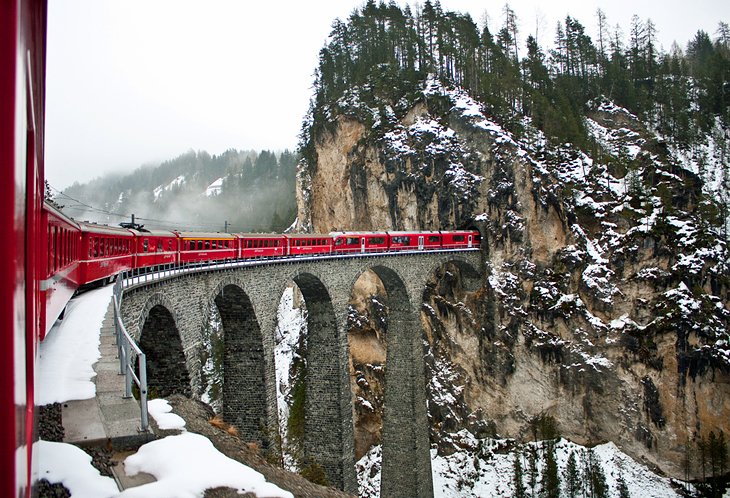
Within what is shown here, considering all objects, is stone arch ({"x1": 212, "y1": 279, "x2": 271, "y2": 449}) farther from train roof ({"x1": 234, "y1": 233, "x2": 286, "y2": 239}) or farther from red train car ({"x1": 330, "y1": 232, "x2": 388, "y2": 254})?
red train car ({"x1": 330, "y1": 232, "x2": 388, "y2": 254})

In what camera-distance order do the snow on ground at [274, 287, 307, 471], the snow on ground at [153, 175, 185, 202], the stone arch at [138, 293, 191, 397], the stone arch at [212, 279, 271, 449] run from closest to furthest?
the stone arch at [138, 293, 191, 397] < the stone arch at [212, 279, 271, 449] < the snow on ground at [274, 287, 307, 471] < the snow on ground at [153, 175, 185, 202]

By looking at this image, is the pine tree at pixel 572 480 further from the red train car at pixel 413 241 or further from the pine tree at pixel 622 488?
the red train car at pixel 413 241

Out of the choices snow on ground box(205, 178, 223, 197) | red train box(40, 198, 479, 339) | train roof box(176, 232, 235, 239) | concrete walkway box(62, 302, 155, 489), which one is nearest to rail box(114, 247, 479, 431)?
concrete walkway box(62, 302, 155, 489)

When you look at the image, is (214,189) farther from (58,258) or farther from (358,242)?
(58,258)

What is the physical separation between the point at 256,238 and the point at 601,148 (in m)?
29.9

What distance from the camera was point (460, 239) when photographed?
Result: 1259 inches

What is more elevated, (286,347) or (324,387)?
(324,387)

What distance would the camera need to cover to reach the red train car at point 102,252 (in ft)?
34.0

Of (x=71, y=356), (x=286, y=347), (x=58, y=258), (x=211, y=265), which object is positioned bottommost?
(x=286, y=347)

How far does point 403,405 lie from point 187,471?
24.1 m

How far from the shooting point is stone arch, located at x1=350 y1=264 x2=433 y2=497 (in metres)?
26.1

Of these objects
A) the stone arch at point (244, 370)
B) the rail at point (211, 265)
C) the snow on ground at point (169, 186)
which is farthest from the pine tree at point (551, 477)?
the snow on ground at point (169, 186)

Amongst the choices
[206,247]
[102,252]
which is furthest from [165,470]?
[206,247]

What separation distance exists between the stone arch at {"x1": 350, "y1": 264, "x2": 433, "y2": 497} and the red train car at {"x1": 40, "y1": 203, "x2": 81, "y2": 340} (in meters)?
17.1
